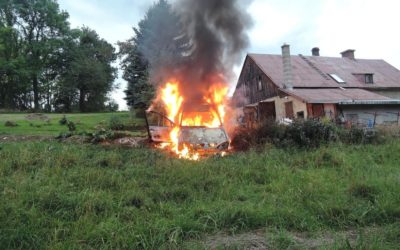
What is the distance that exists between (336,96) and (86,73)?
102ft

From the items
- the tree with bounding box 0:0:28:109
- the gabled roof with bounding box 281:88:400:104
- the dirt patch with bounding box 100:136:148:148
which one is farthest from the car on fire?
the tree with bounding box 0:0:28:109

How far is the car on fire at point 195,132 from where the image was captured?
11.3m

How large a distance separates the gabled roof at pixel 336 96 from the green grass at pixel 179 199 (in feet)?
36.9

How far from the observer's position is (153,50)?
20.0m

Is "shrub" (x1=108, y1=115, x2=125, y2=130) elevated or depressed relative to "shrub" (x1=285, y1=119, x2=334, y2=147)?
elevated

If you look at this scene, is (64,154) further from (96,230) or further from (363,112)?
(363,112)

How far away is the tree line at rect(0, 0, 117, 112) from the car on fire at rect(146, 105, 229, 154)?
31.3 metres

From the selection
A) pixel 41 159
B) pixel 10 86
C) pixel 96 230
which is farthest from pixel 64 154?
pixel 10 86

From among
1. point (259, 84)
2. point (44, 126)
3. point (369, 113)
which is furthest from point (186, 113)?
point (259, 84)

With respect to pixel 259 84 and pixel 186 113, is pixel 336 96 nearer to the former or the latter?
pixel 259 84

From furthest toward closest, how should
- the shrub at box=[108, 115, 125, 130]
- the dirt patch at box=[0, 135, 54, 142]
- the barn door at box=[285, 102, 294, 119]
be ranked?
the barn door at box=[285, 102, 294, 119] → the shrub at box=[108, 115, 125, 130] → the dirt patch at box=[0, 135, 54, 142]

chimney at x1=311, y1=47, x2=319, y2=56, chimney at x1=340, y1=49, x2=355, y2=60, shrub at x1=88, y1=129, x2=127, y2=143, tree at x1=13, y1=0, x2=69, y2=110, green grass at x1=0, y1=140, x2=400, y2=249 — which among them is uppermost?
tree at x1=13, y1=0, x2=69, y2=110

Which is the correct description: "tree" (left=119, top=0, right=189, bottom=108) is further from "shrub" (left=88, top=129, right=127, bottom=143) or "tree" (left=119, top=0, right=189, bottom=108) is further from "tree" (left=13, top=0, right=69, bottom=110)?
"tree" (left=13, top=0, right=69, bottom=110)

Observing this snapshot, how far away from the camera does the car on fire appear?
11.3m
